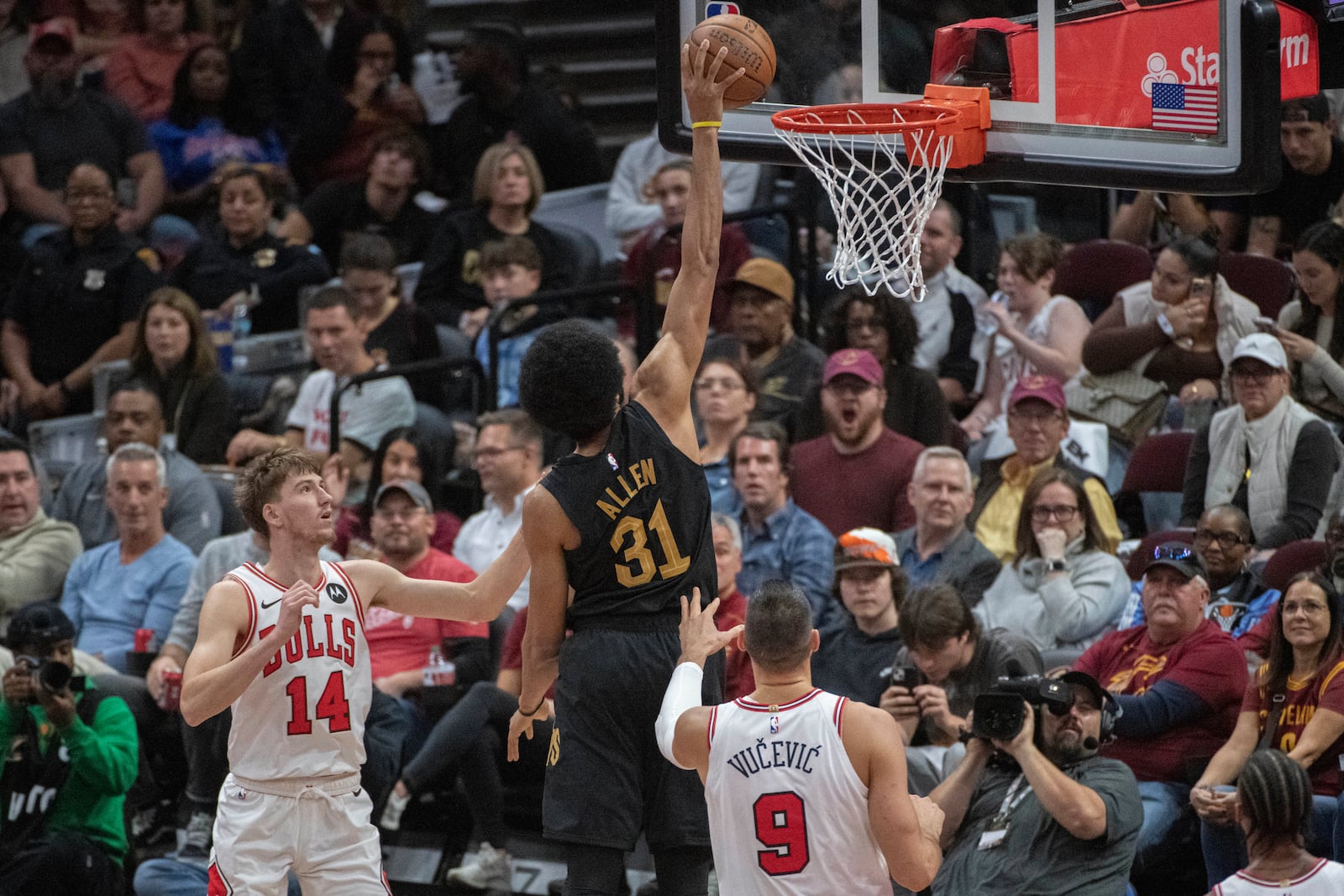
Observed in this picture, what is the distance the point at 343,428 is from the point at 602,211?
3367mm

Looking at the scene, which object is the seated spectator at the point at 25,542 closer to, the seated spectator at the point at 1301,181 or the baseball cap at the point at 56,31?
the baseball cap at the point at 56,31

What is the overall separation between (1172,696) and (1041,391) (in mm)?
1944

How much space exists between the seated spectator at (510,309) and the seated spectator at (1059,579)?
146 inches

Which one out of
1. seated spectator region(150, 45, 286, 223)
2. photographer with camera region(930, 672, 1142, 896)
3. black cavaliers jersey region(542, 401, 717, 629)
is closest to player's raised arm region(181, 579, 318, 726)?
black cavaliers jersey region(542, 401, 717, 629)

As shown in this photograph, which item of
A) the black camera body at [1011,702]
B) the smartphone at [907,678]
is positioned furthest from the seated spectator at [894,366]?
the black camera body at [1011,702]

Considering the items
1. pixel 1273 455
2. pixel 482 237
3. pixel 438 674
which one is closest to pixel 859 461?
pixel 1273 455

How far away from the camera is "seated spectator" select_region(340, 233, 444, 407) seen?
1134 centimetres

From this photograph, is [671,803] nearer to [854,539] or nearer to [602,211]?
[854,539]

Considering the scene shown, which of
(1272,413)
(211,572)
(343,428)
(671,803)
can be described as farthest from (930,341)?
(671,803)

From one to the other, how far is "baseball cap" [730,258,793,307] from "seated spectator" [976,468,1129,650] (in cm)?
245

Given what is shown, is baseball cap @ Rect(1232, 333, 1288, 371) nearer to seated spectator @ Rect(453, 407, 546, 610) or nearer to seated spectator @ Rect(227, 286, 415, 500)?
seated spectator @ Rect(453, 407, 546, 610)

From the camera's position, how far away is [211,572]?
8.96 metres

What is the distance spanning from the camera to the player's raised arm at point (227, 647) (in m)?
5.18

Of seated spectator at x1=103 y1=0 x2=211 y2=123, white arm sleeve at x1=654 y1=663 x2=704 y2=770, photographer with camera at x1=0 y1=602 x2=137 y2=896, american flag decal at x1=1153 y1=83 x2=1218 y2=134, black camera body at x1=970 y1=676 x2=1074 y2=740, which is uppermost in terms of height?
seated spectator at x1=103 y1=0 x2=211 y2=123
